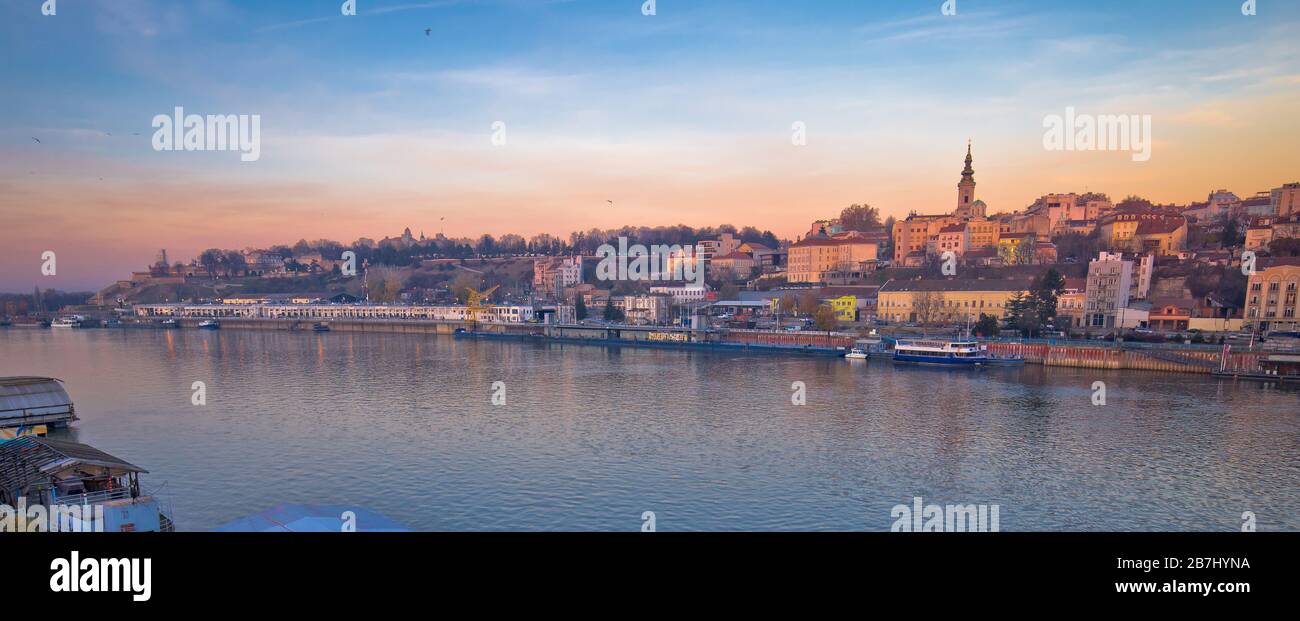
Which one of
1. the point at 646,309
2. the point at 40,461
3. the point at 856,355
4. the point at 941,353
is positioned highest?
the point at 646,309

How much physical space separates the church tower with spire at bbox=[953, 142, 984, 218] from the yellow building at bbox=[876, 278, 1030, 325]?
45.8ft

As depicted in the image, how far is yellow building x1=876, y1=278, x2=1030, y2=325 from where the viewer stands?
73.5 ft

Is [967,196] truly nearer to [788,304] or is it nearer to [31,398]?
[788,304]

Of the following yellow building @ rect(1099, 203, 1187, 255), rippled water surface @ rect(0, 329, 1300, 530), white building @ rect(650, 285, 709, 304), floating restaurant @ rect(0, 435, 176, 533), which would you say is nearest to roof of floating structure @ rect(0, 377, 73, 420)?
rippled water surface @ rect(0, 329, 1300, 530)

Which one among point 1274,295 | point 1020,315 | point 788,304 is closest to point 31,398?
point 788,304

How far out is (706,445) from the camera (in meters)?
8.89

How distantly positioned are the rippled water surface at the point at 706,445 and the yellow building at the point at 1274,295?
5498 millimetres

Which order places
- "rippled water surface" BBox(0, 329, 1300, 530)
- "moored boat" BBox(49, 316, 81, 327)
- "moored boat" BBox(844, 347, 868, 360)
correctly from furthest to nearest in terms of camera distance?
"moored boat" BBox(49, 316, 81, 327) < "moored boat" BBox(844, 347, 868, 360) < "rippled water surface" BBox(0, 329, 1300, 530)

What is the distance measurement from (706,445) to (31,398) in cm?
1050

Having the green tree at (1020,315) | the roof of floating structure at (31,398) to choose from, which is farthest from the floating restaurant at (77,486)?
the green tree at (1020,315)

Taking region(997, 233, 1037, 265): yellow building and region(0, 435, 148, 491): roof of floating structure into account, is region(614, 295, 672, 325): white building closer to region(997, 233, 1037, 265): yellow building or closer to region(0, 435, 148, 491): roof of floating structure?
region(997, 233, 1037, 265): yellow building

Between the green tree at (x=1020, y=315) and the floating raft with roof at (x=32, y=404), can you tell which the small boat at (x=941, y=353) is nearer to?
the green tree at (x=1020, y=315)
